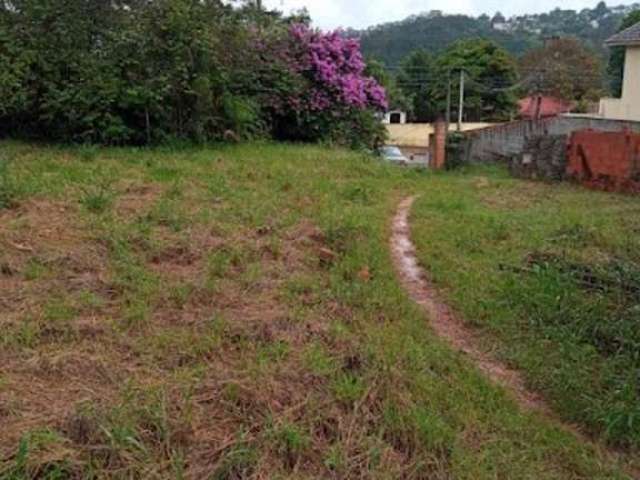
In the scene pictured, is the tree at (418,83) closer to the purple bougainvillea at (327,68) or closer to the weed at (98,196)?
the purple bougainvillea at (327,68)

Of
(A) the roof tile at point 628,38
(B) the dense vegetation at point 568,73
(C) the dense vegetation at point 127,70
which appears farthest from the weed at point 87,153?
(B) the dense vegetation at point 568,73

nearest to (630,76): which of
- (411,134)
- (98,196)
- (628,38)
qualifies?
(628,38)

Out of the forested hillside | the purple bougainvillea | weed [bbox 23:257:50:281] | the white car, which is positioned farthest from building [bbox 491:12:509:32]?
weed [bbox 23:257:50:281]

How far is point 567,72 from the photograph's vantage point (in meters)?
32.6


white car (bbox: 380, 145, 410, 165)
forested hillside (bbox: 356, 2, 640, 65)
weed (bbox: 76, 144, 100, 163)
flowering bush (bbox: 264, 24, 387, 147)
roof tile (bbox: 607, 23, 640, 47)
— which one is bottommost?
white car (bbox: 380, 145, 410, 165)

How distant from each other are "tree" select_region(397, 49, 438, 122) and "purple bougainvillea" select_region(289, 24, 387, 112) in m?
24.5

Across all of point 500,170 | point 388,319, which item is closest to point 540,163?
point 500,170

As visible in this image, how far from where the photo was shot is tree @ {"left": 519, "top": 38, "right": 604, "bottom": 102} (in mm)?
32156

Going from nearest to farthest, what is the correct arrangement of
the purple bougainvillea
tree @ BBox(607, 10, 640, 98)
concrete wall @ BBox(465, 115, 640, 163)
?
the purple bougainvillea, concrete wall @ BBox(465, 115, 640, 163), tree @ BBox(607, 10, 640, 98)

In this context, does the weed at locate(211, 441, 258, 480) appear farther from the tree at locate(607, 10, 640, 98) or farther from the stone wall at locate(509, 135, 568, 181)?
the tree at locate(607, 10, 640, 98)

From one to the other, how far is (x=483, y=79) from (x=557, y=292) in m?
32.2

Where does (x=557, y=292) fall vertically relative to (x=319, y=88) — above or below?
below

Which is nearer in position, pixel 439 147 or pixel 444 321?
pixel 444 321

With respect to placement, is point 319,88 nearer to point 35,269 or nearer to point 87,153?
point 87,153
